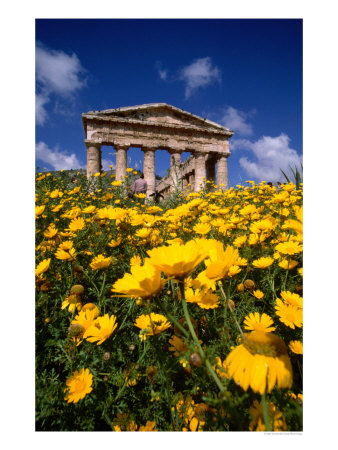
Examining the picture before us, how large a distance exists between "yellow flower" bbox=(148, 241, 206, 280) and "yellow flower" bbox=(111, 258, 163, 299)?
0.07 ft

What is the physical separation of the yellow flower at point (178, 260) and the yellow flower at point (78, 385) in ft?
1.84

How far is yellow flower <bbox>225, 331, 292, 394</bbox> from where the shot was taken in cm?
39

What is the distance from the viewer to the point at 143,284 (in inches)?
17.6

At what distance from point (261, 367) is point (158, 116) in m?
16.6

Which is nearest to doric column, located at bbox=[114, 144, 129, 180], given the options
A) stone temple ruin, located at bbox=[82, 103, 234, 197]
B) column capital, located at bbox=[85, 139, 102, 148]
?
stone temple ruin, located at bbox=[82, 103, 234, 197]

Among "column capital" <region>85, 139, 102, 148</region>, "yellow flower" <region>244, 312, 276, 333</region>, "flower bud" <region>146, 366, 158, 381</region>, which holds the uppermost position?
"column capital" <region>85, 139, 102, 148</region>

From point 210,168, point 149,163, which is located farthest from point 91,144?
point 210,168

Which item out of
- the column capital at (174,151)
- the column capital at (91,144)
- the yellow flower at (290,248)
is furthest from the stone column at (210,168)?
the yellow flower at (290,248)

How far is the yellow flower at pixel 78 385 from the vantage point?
29.0 inches

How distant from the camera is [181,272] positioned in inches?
17.8

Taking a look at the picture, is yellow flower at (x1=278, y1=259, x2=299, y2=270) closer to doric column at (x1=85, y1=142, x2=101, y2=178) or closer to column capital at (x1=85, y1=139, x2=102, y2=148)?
doric column at (x1=85, y1=142, x2=101, y2=178)

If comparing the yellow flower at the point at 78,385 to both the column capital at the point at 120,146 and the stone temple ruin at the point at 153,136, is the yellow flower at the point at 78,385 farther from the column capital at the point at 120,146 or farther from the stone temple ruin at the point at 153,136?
the column capital at the point at 120,146

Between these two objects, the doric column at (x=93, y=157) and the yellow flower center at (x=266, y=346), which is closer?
the yellow flower center at (x=266, y=346)

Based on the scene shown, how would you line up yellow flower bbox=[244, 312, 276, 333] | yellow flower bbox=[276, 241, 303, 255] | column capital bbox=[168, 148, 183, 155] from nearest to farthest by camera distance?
yellow flower bbox=[244, 312, 276, 333]
yellow flower bbox=[276, 241, 303, 255]
column capital bbox=[168, 148, 183, 155]
